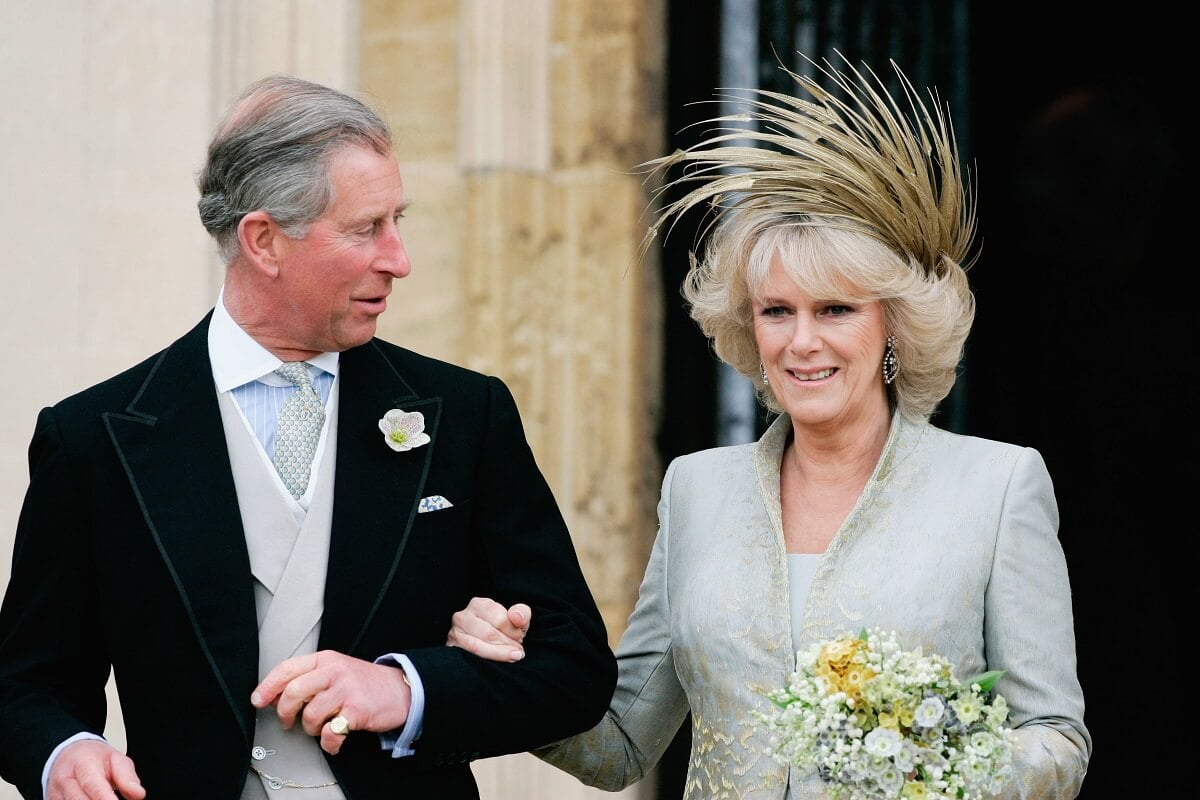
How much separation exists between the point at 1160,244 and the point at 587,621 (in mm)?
3122

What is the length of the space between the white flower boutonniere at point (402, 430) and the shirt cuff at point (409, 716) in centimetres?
31

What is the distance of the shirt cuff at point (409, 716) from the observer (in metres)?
2.43

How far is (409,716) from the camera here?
2436mm

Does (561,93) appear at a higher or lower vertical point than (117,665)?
higher

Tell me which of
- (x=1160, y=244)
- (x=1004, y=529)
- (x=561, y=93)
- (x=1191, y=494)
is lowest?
(x=1191, y=494)

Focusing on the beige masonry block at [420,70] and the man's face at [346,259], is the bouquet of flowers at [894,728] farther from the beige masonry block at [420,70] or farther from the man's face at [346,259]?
the beige masonry block at [420,70]

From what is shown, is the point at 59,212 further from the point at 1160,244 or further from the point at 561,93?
the point at 1160,244

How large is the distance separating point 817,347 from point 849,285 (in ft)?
0.37

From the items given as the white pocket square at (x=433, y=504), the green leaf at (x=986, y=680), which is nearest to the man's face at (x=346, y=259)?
the white pocket square at (x=433, y=504)

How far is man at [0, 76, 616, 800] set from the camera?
96.0 inches

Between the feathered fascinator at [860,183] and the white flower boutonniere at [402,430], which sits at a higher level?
the feathered fascinator at [860,183]

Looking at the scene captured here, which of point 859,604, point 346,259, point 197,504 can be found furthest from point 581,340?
point 197,504

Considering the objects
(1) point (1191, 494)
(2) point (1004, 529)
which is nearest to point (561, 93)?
(1) point (1191, 494)

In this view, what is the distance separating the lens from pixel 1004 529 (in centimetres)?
270
